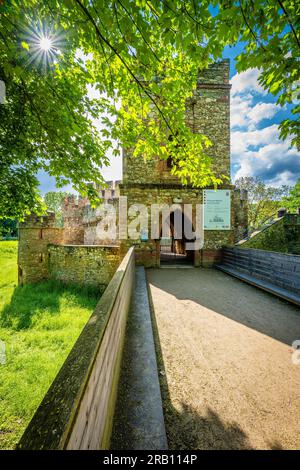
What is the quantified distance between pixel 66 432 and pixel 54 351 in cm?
631

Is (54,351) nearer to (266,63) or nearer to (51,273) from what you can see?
(51,273)

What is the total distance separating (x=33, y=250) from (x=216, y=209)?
10899mm

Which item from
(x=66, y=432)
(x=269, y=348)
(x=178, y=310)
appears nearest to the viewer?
(x=66, y=432)

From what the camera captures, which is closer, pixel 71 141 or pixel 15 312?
pixel 71 141

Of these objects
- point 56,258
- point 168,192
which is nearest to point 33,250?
point 56,258

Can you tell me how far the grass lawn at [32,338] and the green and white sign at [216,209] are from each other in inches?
281

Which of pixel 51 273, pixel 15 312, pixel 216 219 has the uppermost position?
pixel 216 219

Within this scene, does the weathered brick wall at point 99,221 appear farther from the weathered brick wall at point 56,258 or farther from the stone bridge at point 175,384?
the stone bridge at point 175,384

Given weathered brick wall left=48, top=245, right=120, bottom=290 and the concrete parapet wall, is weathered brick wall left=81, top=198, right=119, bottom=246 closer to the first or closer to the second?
weathered brick wall left=48, top=245, right=120, bottom=290

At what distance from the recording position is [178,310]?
4.62 metres

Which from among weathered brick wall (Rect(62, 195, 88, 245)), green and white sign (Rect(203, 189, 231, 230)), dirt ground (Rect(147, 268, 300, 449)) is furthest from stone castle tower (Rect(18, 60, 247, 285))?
weathered brick wall (Rect(62, 195, 88, 245))

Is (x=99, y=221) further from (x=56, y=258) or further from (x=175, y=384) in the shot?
(x=175, y=384)

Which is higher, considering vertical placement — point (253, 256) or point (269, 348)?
point (253, 256)

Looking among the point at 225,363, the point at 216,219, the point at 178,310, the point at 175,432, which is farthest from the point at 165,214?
the point at 175,432
